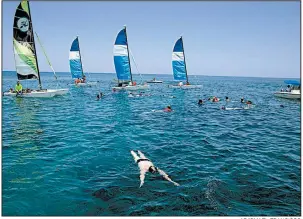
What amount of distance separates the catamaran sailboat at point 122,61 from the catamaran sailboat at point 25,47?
1753 centimetres

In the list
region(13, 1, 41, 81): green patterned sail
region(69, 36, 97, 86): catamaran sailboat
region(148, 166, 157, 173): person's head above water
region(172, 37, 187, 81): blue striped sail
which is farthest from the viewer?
region(69, 36, 97, 86): catamaran sailboat

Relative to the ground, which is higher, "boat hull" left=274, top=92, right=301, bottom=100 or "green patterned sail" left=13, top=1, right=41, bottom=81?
"green patterned sail" left=13, top=1, right=41, bottom=81

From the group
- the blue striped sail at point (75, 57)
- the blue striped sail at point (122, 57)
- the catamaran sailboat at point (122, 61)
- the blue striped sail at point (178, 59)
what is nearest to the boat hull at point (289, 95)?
the blue striped sail at point (178, 59)

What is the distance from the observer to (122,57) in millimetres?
52688

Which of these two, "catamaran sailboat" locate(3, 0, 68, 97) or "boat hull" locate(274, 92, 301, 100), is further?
"boat hull" locate(274, 92, 301, 100)

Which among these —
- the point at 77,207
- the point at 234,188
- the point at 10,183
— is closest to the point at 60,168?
the point at 10,183

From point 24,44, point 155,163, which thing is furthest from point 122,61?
point 155,163

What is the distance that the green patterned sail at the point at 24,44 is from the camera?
35216mm

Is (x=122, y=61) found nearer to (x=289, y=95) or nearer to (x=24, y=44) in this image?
(x=24, y=44)

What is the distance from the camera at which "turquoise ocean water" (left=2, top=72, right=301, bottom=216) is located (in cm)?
955

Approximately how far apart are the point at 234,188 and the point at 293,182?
3312mm

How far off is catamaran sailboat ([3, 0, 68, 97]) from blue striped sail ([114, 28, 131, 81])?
1782 cm

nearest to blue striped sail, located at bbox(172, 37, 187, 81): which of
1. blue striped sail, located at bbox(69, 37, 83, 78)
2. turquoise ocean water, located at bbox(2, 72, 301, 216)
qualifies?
blue striped sail, located at bbox(69, 37, 83, 78)

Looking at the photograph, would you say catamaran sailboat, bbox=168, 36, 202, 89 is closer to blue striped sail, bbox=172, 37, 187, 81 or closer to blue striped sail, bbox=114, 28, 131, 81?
blue striped sail, bbox=172, 37, 187, 81
